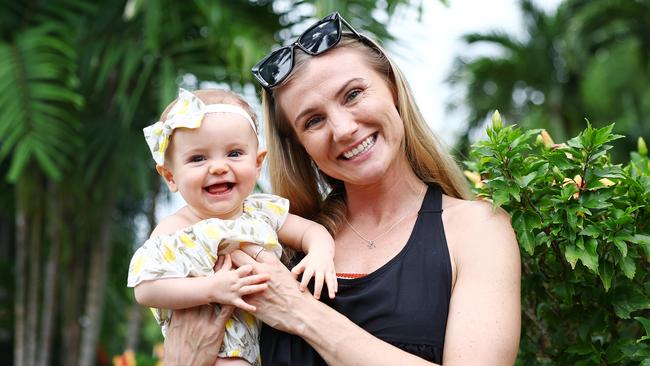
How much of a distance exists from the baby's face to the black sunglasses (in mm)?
233

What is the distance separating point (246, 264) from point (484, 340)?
0.75 metres

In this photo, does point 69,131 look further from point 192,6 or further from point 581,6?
point 581,6

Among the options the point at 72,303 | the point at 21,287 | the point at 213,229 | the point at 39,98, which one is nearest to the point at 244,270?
the point at 213,229

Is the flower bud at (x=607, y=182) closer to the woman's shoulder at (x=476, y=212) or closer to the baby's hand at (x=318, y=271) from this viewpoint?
the woman's shoulder at (x=476, y=212)

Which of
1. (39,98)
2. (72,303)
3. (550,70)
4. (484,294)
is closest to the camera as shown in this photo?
(484,294)

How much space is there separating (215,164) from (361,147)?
465mm

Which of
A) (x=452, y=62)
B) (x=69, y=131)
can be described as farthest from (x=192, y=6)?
(x=452, y=62)

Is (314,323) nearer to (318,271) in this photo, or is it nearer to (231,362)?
(318,271)

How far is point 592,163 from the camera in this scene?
2426 mm

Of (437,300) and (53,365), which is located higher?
(437,300)

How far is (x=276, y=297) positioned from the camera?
96.3 inches

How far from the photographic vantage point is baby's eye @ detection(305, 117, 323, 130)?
8.65 feet

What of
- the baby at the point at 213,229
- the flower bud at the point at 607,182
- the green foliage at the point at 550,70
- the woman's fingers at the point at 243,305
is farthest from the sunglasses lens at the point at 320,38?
the green foliage at the point at 550,70

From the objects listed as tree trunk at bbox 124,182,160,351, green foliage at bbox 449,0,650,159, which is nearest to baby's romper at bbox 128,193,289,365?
tree trunk at bbox 124,182,160,351
